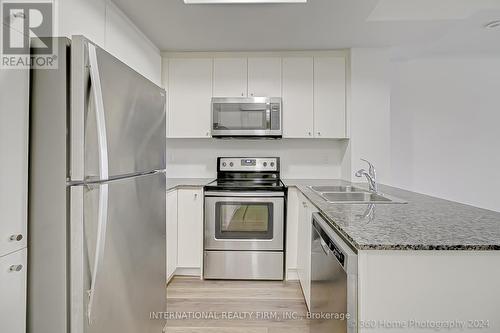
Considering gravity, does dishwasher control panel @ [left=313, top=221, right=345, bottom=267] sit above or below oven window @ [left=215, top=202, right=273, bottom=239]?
above

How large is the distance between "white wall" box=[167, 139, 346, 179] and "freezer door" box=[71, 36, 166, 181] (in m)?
1.78

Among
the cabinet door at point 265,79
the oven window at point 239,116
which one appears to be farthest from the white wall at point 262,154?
the cabinet door at point 265,79

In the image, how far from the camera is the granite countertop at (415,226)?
3.16ft

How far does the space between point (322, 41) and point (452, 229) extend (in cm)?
222

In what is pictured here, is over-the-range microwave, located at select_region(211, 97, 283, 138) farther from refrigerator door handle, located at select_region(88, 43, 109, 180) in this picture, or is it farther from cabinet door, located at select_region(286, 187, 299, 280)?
refrigerator door handle, located at select_region(88, 43, 109, 180)

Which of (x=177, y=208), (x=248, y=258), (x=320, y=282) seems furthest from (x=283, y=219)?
(x=320, y=282)

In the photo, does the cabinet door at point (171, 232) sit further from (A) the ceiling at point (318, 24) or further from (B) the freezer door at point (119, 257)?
(A) the ceiling at point (318, 24)

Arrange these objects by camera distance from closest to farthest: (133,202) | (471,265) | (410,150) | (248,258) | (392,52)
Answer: (471,265) → (133,202) → (248,258) → (392,52) → (410,150)

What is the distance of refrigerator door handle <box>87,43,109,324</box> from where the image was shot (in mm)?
1123

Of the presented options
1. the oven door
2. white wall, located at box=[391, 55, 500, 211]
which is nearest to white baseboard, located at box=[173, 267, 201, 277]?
the oven door

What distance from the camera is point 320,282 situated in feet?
4.89

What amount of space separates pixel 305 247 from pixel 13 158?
1880 mm

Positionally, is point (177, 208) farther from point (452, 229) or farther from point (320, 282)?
point (452, 229)

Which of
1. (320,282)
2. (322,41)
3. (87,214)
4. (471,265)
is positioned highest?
(322,41)
